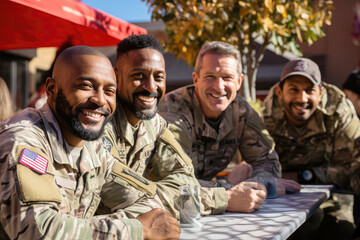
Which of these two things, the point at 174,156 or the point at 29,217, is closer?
the point at 29,217

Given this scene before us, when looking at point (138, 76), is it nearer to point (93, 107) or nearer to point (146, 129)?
point (146, 129)

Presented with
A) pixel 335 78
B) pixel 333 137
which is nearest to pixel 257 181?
pixel 333 137

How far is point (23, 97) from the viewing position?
31.8 ft

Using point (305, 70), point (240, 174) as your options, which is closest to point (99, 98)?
point (240, 174)

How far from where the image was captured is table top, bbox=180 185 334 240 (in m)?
1.54

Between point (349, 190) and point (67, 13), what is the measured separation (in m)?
2.71

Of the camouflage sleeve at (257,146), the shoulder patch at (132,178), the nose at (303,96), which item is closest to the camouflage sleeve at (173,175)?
the shoulder patch at (132,178)

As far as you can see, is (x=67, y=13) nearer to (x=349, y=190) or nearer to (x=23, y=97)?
(x=349, y=190)

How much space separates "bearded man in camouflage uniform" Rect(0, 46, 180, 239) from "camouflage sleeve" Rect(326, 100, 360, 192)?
2.06 m

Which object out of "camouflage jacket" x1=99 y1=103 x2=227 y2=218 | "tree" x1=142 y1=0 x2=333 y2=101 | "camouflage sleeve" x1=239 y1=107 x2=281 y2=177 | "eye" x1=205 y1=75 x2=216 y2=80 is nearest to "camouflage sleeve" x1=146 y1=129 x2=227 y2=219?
"camouflage jacket" x1=99 y1=103 x2=227 y2=218

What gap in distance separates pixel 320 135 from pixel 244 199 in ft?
5.77

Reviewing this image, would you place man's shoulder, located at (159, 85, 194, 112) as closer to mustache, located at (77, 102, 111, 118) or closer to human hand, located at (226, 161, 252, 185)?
human hand, located at (226, 161, 252, 185)

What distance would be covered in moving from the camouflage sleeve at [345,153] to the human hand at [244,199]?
128 centimetres

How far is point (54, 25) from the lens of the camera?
3.78 m
